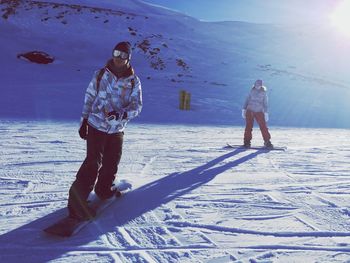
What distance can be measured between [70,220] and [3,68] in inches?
902

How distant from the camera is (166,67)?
100ft

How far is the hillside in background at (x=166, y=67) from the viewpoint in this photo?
58.5 ft

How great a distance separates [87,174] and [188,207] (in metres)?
1.29

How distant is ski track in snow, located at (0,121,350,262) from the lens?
3.43 m

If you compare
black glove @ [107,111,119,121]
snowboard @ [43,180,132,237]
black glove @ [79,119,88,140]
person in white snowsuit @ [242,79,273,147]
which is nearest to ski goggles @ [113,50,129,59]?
black glove @ [107,111,119,121]

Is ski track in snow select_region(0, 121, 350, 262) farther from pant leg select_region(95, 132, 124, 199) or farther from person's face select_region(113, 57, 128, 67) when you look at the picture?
person's face select_region(113, 57, 128, 67)

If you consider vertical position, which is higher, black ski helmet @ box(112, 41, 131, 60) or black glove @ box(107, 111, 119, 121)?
black ski helmet @ box(112, 41, 131, 60)

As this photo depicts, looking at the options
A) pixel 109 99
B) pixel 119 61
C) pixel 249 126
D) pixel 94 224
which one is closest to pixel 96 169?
pixel 94 224

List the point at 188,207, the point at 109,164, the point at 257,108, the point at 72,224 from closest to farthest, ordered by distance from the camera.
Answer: the point at 72,224 < the point at 109,164 < the point at 188,207 < the point at 257,108

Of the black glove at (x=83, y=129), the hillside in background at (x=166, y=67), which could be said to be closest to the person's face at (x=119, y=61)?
the black glove at (x=83, y=129)

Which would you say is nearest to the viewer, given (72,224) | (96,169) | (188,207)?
(72,224)

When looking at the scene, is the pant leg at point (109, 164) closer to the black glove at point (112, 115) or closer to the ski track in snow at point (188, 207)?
the ski track in snow at point (188, 207)

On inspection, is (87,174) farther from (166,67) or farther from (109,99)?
(166,67)

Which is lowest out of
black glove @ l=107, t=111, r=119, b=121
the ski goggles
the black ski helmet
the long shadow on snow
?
the long shadow on snow
